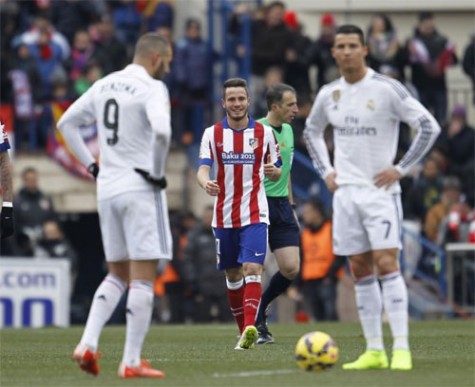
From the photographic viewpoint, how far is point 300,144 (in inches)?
1073

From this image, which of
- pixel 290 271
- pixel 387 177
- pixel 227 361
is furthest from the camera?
pixel 290 271

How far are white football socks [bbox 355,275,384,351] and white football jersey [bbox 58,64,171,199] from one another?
181 centimetres

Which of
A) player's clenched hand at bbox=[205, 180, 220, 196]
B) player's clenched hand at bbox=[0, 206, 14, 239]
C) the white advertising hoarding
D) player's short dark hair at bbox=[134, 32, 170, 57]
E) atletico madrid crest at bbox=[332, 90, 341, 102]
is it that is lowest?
the white advertising hoarding

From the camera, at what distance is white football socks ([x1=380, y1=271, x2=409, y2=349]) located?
38.8ft

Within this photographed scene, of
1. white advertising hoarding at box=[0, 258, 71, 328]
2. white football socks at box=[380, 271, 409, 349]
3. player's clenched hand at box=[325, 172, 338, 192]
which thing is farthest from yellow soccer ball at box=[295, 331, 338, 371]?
white advertising hoarding at box=[0, 258, 71, 328]

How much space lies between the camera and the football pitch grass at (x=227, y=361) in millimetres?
11125

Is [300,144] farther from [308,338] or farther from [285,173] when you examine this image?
[308,338]

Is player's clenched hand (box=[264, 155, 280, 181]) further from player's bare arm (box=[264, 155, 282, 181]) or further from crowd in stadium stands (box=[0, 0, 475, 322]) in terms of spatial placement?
crowd in stadium stands (box=[0, 0, 475, 322])

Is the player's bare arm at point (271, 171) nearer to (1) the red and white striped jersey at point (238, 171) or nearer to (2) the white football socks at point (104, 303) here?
(1) the red and white striped jersey at point (238, 171)

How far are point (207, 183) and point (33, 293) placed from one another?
1098cm

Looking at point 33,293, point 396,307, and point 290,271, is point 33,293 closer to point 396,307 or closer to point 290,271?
point 290,271

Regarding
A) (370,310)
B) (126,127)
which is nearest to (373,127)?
(370,310)

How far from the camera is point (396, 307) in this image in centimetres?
1187

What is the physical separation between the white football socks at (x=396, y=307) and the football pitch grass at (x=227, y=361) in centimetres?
28
